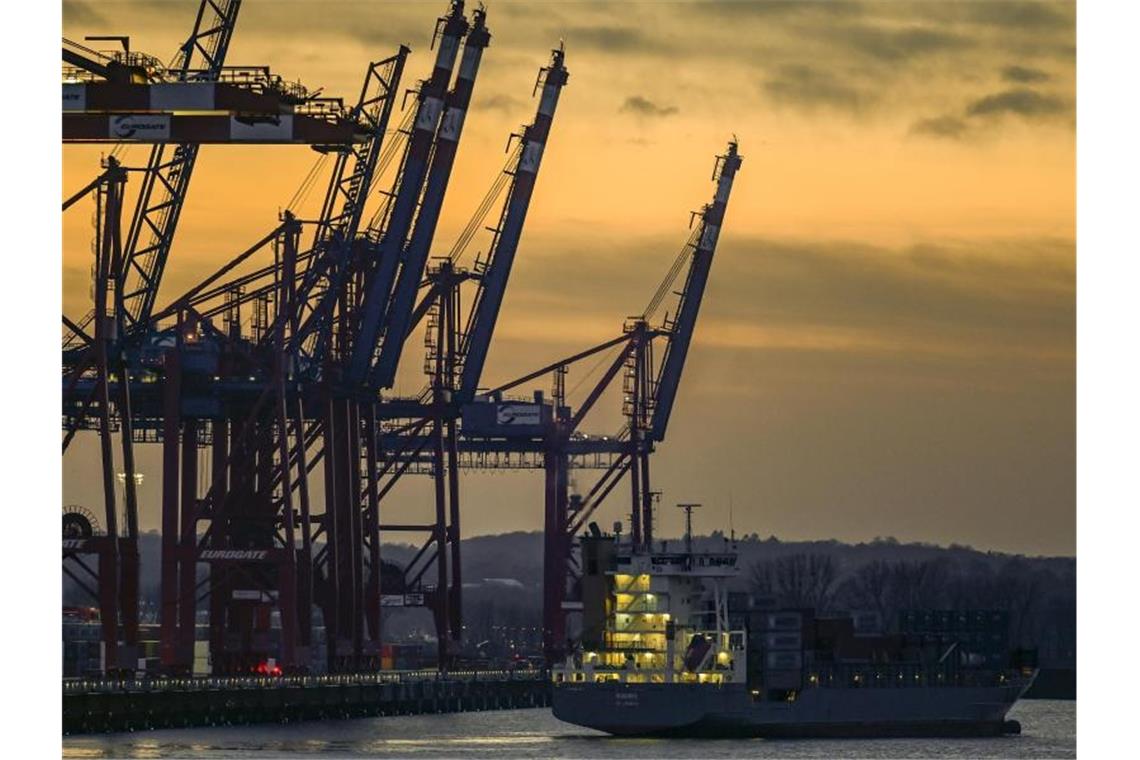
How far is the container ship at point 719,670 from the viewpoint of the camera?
73.5 meters

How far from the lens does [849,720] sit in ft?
253

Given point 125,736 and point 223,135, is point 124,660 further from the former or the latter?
point 223,135

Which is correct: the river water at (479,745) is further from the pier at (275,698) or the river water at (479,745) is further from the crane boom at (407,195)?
the crane boom at (407,195)

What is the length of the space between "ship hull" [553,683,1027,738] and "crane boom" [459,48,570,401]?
36791 mm

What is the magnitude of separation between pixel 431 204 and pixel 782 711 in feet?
105

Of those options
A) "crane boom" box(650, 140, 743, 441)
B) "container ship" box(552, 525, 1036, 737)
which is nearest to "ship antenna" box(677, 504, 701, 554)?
"container ship" box(552, 525, 1036, 737)

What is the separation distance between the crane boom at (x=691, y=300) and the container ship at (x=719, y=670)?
46590mm

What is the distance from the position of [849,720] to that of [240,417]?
24.4 meters

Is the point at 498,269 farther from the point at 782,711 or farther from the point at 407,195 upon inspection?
the point at 782,711

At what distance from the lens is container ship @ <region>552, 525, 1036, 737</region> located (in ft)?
241

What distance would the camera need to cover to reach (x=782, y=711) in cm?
7550

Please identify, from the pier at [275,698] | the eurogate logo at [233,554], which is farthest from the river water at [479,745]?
the eurogate logo at [233,554]

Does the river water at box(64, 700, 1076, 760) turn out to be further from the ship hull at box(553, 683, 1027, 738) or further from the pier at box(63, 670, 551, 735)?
the pier at box(63, 670, 551, 735)
